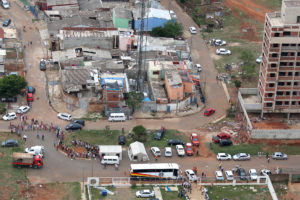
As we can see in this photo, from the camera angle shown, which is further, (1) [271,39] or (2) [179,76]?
(2) [179,76]

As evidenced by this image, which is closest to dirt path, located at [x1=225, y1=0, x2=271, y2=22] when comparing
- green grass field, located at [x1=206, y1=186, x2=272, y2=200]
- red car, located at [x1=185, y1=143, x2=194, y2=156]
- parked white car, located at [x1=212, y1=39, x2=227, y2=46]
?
parked white car, located at [x1=212, y1=39, x2=227, y2=46]

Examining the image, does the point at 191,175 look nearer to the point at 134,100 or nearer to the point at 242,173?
the point at 242,173

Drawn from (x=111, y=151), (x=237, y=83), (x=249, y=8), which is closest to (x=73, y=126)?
(x=111, y=151)

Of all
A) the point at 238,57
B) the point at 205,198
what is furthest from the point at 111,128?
the point at 238,57

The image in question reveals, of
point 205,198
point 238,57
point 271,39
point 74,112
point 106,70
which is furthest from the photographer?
point 238,57

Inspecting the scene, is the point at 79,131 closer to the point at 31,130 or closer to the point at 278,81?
the point at 31,130

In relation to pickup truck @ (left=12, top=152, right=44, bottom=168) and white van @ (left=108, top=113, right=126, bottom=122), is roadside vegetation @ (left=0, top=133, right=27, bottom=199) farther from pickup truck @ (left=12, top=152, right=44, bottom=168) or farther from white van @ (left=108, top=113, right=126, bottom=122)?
white van @ (left=108, top=113, right=126, bottom=122)
